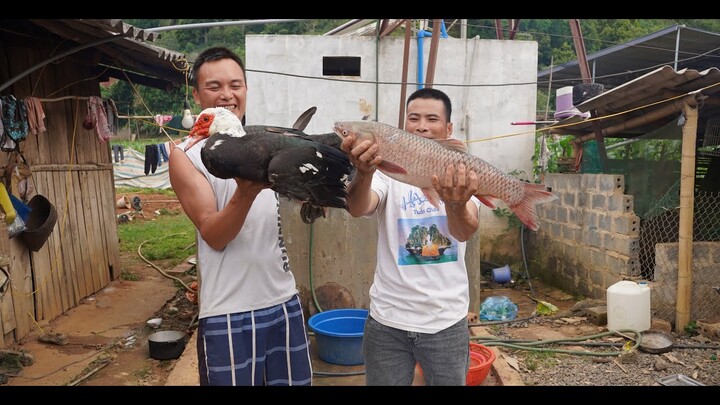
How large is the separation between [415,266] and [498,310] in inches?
197

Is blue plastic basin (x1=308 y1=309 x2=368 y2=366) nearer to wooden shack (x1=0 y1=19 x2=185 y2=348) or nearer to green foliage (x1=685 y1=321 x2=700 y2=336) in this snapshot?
wooden shack (x1=0 y1=19 x2=185 y2=348)

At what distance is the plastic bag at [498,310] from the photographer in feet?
22.6

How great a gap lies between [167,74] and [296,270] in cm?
397

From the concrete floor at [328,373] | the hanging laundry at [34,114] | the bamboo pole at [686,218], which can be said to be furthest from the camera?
the bamboo pole at [686,218]

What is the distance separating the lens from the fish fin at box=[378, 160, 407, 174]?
2091mm

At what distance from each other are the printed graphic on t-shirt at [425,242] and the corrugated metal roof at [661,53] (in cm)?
752

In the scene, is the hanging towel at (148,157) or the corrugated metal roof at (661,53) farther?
the corrugated metal roof at (661,53)

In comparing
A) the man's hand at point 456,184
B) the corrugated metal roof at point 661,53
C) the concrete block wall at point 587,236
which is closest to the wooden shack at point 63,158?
the man's hand at point 456,184

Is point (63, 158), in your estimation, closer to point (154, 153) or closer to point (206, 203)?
point (154, 153)

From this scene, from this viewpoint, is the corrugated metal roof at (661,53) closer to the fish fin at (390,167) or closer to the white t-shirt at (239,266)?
the fish fin at (390,167)

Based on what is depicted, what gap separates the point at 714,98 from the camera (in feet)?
20.1

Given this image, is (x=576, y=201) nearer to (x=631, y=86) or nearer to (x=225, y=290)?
(x=631, y=86)

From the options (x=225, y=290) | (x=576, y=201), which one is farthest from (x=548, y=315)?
(x=225, y=290)

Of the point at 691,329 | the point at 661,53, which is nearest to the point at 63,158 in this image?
the point at 691,329
